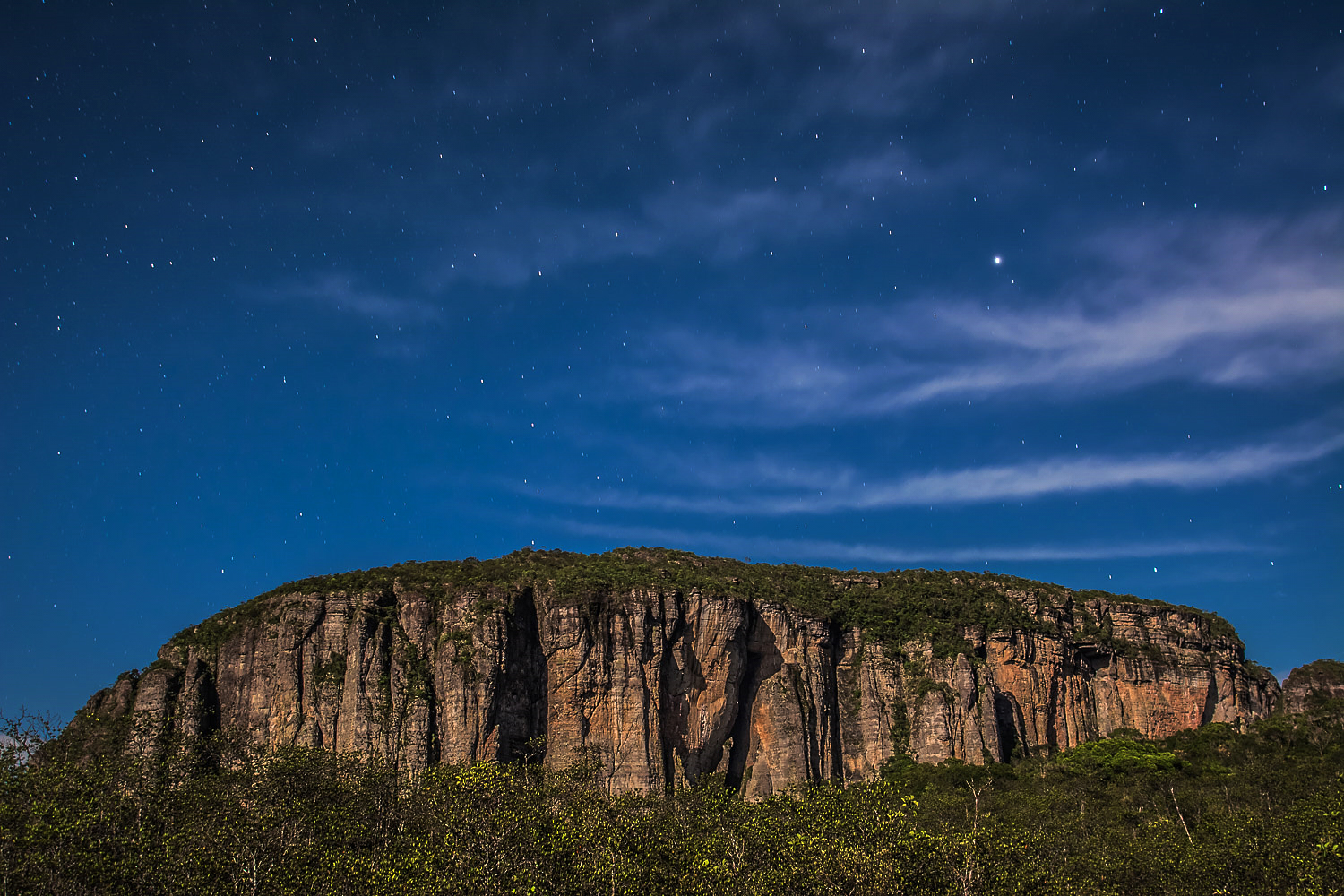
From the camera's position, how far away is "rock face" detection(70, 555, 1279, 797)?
260ft

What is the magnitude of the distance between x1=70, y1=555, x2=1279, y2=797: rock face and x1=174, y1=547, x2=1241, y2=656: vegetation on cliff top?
Answer: 0.63m

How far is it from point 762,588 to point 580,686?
27.7m

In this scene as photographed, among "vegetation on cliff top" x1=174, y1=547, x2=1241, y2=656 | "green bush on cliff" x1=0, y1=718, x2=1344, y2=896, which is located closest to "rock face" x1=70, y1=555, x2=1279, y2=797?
"vegetation on cliff top" x1=174, y1=547, x2=1241, y2=656

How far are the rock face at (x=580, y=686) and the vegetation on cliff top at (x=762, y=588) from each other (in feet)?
2.06

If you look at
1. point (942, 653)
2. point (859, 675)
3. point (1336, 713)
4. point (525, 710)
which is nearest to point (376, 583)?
point (525, 710)

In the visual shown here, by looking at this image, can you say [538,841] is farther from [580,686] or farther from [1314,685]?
[1314,685]

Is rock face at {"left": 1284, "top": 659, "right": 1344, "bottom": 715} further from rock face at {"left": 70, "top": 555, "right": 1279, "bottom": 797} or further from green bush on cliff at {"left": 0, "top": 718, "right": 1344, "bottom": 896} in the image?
green bush on cliff at {"left": 0, "top": 718, "right": 1344, "bottom": 896}

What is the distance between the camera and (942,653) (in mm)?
103500

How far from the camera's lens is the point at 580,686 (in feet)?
265

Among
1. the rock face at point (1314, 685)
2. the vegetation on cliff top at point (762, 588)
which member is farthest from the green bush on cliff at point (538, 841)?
the rock face at point (1314, 685)

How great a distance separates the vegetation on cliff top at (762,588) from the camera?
88.2 meters

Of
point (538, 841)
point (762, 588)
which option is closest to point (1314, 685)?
point (762, 588)

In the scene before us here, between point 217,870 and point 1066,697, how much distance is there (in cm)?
9974

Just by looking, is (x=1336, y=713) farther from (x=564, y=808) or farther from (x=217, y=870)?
(x=217, y=870)
